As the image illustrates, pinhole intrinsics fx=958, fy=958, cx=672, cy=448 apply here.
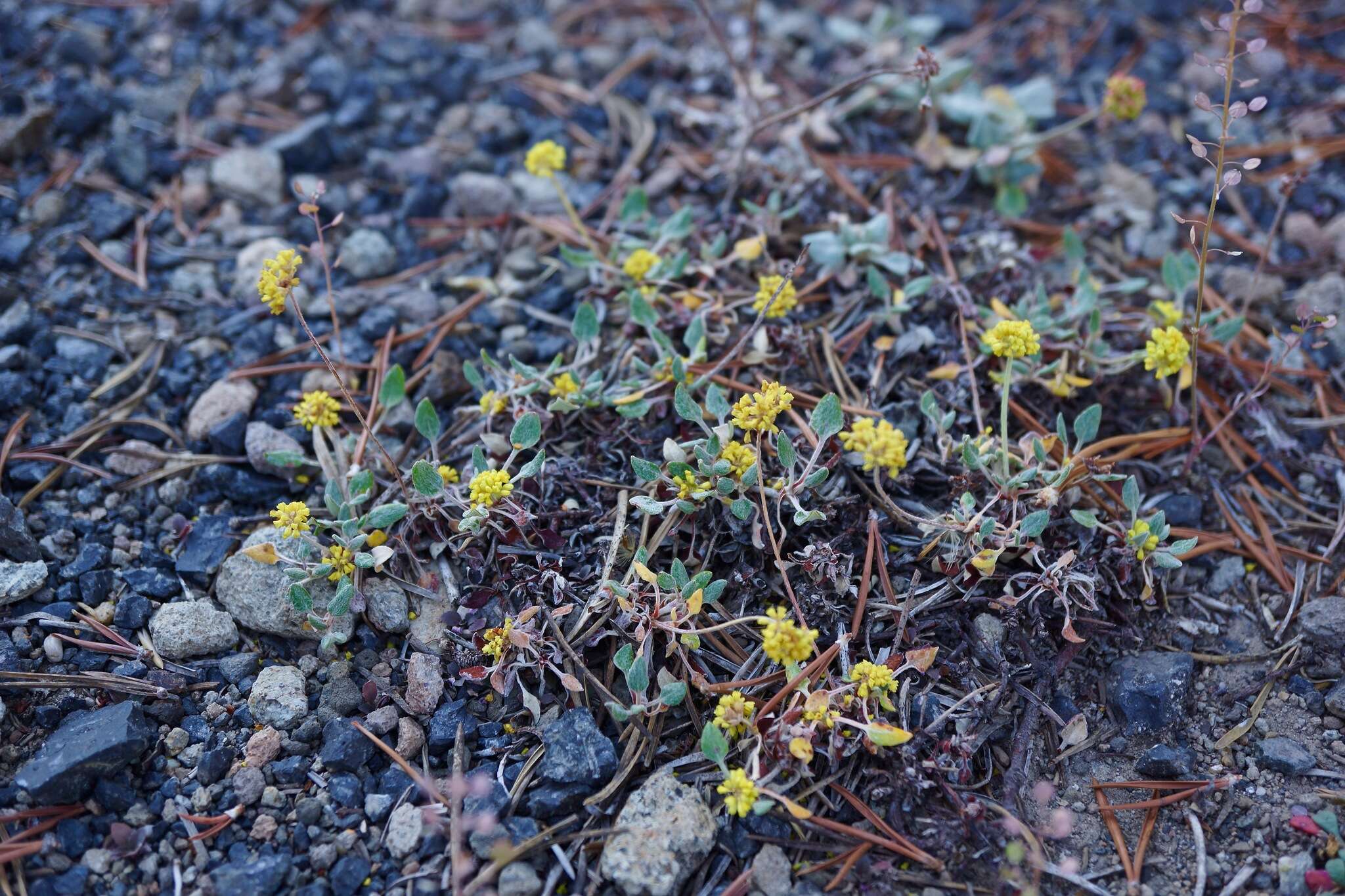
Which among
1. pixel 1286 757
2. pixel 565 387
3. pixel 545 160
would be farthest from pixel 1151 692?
pixel 545 160

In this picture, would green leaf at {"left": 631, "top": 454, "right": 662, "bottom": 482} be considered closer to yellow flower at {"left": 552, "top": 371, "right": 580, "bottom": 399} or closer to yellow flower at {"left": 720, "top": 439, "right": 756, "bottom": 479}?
yellow flower at {"left": 720, "top": 439, "right": 756, "bottom": 479}

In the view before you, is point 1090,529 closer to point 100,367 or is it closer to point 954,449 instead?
point 954,449

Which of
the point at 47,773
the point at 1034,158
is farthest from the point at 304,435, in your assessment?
the point at 1034,158

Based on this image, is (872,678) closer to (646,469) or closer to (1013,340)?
(646,469)

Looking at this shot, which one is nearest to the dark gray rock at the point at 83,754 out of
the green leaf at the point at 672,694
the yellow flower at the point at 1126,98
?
the green leaf at the point at 672,694

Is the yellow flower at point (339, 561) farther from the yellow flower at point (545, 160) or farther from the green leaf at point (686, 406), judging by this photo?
the yellow flower at point (545, 160)

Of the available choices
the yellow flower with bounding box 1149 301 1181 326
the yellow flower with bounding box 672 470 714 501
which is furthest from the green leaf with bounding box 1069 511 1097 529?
the yellow flower with bounding box 672 470 714 501
